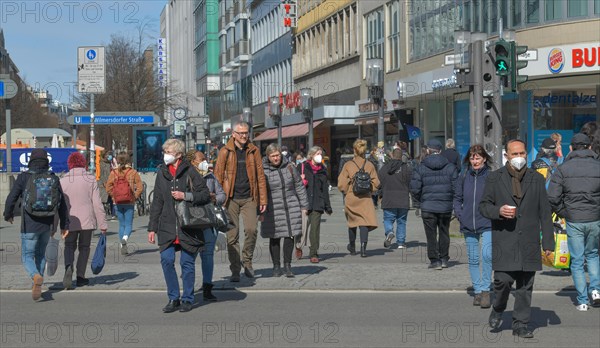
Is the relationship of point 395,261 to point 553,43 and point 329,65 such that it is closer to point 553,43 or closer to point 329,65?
point 553,43

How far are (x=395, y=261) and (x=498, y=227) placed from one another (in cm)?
624

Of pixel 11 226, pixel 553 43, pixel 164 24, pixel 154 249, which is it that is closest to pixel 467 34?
pixel 553 43

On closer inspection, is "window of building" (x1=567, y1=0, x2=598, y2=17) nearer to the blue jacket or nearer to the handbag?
the blue jacket

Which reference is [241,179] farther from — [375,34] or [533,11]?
[375,34]

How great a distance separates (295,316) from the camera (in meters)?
9.82

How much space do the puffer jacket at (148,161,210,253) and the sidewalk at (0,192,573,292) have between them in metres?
2.05

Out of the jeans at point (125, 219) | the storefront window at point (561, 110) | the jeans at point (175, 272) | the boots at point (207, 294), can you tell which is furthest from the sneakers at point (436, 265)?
the storefront window at point (561, 110)

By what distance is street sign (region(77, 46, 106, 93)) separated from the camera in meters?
19.6

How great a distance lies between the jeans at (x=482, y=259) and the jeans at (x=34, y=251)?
4.76 meters

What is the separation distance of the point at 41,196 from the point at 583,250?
19.3ft

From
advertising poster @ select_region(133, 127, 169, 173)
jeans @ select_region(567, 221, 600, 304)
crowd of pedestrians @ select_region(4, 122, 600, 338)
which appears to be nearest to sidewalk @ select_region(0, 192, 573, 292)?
crowd of pedestrians @ select_region(4, 122, 600, 338)

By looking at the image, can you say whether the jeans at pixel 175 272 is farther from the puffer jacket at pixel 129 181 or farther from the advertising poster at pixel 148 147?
the advertising poster at pixel 148 147

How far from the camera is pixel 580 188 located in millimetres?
10219

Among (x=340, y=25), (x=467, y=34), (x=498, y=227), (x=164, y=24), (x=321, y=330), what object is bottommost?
(x=321, y=330)
